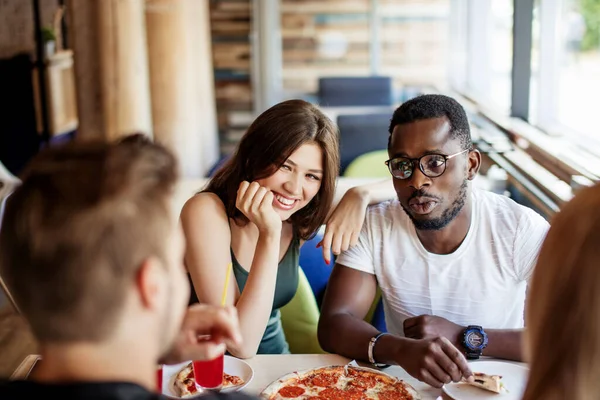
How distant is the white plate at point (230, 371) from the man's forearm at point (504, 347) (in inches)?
22.7

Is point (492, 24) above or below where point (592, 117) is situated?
above

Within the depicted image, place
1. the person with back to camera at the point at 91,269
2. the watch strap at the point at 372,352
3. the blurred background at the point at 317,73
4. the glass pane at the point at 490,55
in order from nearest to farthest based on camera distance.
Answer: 1. the person with back to camera at the point at 91,269
2. the watch strap at the point at 372,352
3. the blurred background at the point at 317,73
4. the glass pane at the point at 490,55

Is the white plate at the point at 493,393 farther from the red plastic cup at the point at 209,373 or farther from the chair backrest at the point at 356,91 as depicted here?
the chair backrest at the point at 356,91

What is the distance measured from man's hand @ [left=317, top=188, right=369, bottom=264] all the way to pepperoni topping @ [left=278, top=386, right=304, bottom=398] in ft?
1.46

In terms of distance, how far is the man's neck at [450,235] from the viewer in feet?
6.66

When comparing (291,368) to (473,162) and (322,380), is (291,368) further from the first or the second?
(473,162)

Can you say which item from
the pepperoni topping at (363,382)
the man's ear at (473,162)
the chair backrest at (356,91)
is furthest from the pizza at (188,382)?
the chair backrest at (356,91)

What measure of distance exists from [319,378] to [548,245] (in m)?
0.89

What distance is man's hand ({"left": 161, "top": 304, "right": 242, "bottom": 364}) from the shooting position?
1.34 meters

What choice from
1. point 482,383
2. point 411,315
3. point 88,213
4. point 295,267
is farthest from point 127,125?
point 88,213

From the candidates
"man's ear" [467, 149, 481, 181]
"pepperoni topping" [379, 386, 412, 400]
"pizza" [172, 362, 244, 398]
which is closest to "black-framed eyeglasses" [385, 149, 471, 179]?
"man's ear" [467, 149, 481, 181]

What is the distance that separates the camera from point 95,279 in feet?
2.76

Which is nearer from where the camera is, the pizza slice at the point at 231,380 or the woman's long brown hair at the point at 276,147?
the pizza slice at the point at 231,380

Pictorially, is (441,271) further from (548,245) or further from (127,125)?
(127,125)
